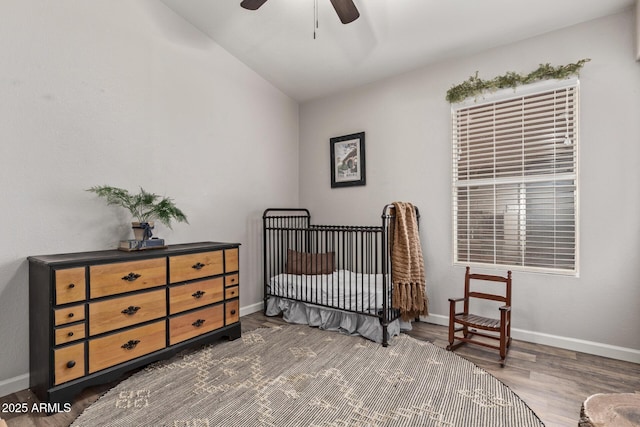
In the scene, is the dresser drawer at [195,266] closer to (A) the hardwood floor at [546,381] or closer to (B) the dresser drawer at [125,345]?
(B) the dresser drawer at [125,345]

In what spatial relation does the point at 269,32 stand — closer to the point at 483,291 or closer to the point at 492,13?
the point at 492,13

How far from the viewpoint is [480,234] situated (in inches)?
120

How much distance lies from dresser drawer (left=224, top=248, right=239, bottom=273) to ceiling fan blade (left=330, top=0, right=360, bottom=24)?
201cm

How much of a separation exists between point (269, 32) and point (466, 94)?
6.43ft

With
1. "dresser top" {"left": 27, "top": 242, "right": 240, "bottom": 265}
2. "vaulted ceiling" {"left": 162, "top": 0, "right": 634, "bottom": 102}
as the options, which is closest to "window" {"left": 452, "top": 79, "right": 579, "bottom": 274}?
"vaulted ceiling" {"left": 162, "top": 0, "right": 634, "bottom": 102}

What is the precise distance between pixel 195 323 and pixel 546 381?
2541mm

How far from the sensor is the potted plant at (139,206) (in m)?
2.42

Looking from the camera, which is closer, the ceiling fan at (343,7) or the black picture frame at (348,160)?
the ceiling fan at (343,7)

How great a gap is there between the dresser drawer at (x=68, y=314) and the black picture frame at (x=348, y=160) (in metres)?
2.79

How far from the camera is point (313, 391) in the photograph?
204 cm

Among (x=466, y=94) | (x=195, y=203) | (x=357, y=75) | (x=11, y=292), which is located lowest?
(x=11, y=292)

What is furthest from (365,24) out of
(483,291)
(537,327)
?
(537,327)

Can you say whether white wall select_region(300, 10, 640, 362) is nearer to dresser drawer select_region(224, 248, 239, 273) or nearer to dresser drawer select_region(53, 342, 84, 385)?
dresser drawer select_region(224, 248, 239, 273)

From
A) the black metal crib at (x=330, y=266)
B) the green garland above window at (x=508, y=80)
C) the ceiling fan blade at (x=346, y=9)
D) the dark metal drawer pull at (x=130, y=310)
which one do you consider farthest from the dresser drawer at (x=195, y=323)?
the green garland above window at (x=508, y=80)
